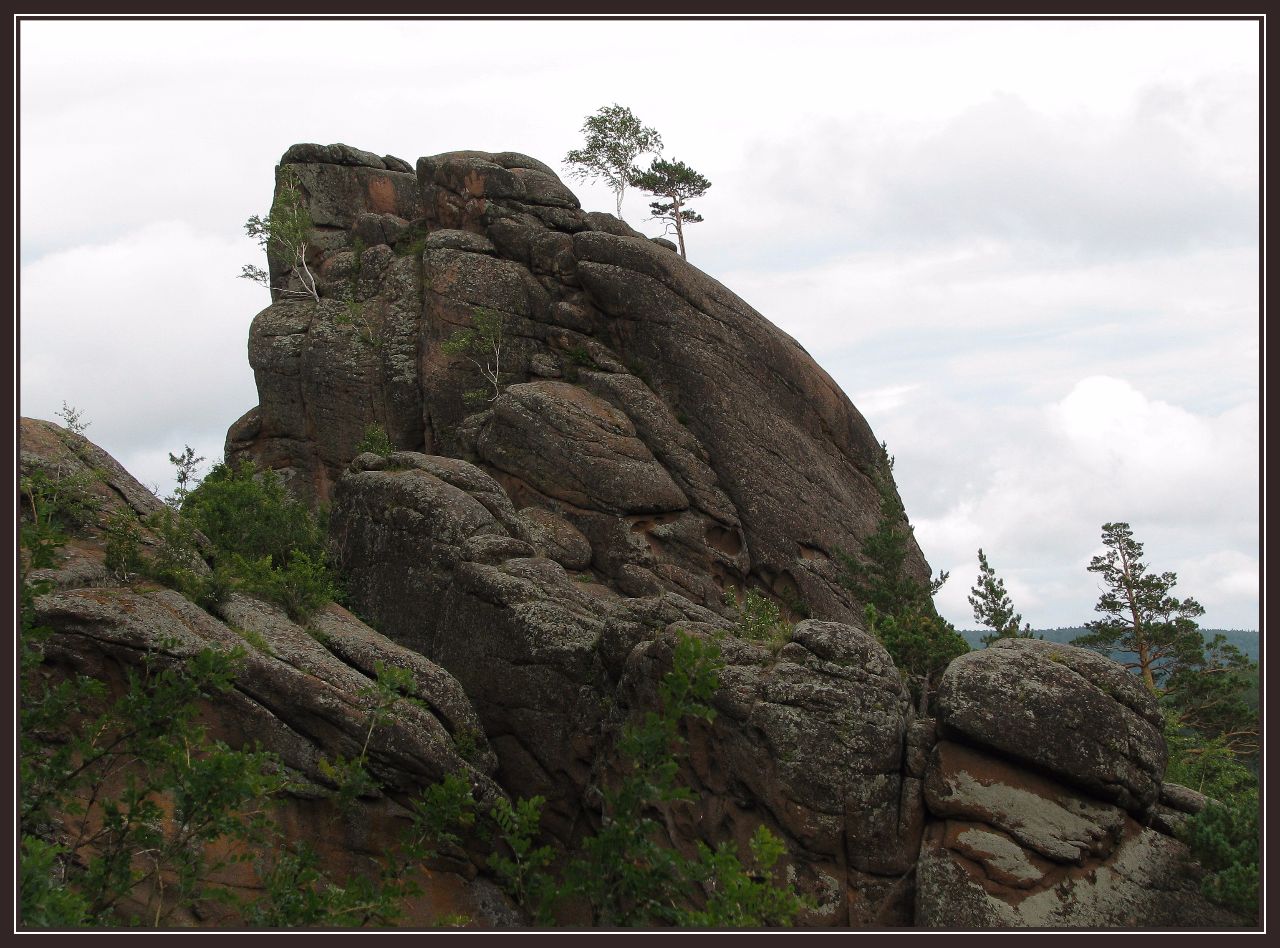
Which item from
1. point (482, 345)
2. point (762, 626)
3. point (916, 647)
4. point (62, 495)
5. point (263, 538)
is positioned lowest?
point (916, 647)

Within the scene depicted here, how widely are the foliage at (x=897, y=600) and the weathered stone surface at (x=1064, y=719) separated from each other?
18.2ft

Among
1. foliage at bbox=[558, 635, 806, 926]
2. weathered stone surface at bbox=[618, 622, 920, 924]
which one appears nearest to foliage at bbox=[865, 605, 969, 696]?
weathered stone surface at bbox=[618, 622, 920, 924]

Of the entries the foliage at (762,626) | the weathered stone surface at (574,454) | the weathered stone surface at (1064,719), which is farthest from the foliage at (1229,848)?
the weathered stone surface at (574,454)

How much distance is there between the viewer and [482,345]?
47.8m

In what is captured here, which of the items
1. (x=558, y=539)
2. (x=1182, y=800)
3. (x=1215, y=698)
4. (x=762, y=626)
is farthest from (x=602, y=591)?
(x=1215, y=698)

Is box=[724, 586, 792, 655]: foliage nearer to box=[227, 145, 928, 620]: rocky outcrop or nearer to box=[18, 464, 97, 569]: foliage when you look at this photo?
box=[227, 145, 928, 620]: rocky outcrop

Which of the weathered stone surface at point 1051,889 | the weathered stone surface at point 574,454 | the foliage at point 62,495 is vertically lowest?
the weathered stone surface at point 1051,889

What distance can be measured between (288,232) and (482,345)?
14921 millimetres

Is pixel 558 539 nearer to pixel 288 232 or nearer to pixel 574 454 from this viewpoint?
pixel 574 454

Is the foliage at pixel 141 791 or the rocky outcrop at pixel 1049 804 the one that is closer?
the foliage at pixel 141 791

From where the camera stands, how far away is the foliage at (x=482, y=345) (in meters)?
47.7

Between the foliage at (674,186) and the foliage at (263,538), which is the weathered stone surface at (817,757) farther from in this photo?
the foliage at (674,186)

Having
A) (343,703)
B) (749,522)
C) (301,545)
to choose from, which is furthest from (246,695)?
(749,522)

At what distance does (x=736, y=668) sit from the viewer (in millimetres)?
26938
